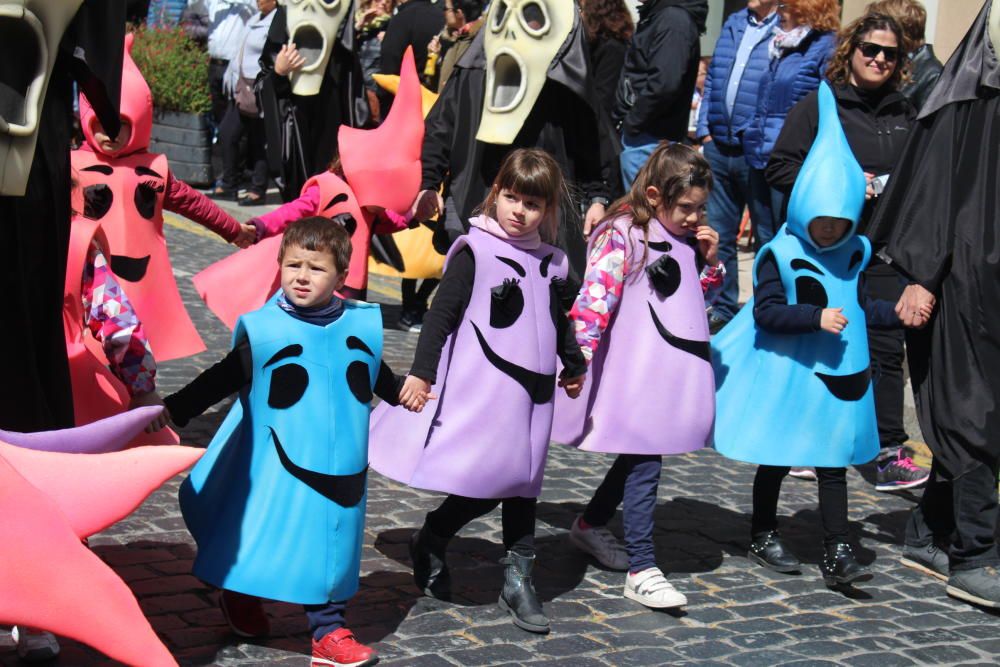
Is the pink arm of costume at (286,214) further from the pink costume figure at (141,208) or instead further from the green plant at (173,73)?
the green plant at (173,73)

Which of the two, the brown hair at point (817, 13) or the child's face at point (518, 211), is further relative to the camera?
the brown hair at point (817, 13)

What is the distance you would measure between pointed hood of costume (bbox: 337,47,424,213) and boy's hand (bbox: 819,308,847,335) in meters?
2.41

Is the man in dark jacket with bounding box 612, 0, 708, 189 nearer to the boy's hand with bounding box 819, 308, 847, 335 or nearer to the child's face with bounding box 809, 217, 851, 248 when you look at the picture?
the child's face with bounding box 809, 217, 851, 248

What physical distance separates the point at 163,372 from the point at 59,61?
4.27 metres

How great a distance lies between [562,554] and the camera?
5.91m

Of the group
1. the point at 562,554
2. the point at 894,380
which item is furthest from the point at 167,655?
the point at 894,380

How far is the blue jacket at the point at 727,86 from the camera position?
29.9 feet

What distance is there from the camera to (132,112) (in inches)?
244

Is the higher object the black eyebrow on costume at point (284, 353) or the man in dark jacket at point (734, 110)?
the man in dark jacket at point (734, 110)

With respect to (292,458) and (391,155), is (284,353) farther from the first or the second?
(391,155)

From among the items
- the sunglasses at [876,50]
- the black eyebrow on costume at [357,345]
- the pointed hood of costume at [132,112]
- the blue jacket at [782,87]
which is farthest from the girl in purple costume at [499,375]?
the blue jacket at [782,87]

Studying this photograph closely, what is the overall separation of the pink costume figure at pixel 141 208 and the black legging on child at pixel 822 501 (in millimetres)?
2421

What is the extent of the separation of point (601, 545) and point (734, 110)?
4.11m

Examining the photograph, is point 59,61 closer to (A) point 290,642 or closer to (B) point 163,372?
(A) point 290,642
